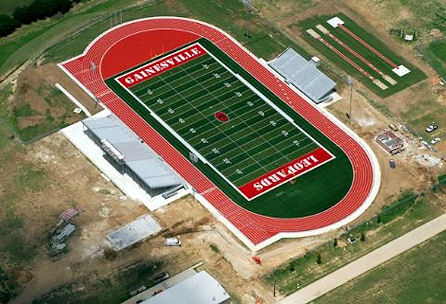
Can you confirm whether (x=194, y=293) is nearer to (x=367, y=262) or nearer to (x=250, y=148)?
(x=367, y=262)

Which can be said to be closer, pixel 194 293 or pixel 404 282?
pixel 194 293

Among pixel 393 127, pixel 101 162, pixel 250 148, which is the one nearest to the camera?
pixel 101 162

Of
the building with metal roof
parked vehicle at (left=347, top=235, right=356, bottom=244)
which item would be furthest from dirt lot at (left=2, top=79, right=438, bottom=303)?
the building with metal roof

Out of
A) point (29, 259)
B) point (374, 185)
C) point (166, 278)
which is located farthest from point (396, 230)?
point (29, 259)

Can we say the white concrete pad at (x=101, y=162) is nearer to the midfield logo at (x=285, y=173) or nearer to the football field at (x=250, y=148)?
the football field at (x=250, y=148)

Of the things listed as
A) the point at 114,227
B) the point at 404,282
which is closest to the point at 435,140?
the point at 404,282

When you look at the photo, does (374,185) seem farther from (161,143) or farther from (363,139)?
(161,143)

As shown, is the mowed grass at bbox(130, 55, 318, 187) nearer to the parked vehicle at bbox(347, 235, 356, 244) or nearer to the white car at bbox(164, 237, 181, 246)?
the white car at bbox(164, 237, 181, 246)
